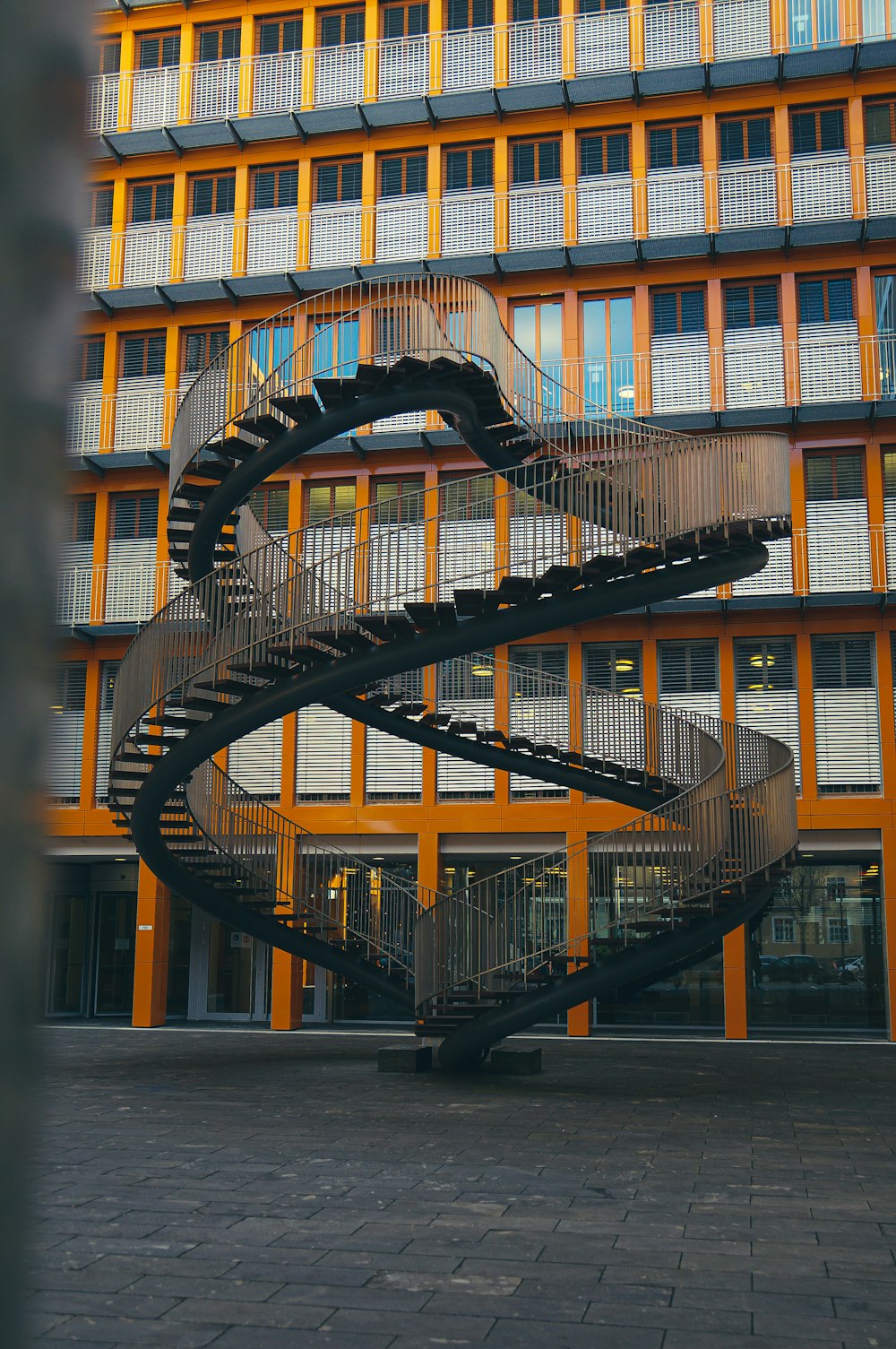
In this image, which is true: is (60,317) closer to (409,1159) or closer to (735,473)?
(409,1159)

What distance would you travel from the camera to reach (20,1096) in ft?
3.12

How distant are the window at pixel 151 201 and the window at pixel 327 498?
22.9 feet

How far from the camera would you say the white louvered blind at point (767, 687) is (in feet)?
78.1

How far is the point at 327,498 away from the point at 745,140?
→ 10480 millimetres

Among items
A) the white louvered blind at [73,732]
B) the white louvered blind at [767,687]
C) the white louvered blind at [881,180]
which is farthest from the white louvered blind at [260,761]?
the white louvered blind at [881,180]

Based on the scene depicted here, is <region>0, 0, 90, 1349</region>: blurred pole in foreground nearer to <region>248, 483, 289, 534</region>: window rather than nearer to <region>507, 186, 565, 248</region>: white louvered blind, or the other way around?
<region>248, 483, 289, 534</region>: window

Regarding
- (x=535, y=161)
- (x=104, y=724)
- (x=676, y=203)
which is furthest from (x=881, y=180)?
(x=104, y=724)

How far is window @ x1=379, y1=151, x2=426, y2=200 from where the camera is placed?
88.4 ft

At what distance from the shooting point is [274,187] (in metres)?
27.8

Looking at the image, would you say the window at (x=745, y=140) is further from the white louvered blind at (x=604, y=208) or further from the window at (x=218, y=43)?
the window at (x=218, y=43)

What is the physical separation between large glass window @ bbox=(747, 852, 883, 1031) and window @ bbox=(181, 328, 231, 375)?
15311mm

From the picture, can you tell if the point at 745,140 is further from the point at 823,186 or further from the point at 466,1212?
the point at 466,1212

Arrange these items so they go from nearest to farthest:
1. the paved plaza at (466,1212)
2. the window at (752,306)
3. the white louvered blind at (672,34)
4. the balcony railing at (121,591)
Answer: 1. the paved plaza at (466,1212)
2. the window at (752,306)
3. the white louvered blind at (672,34)
4. the balcony railing at (121,591)

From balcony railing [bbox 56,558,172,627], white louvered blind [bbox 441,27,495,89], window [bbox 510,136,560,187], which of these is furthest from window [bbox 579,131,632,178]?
balcony railing [bbox 56,558,172,627]
